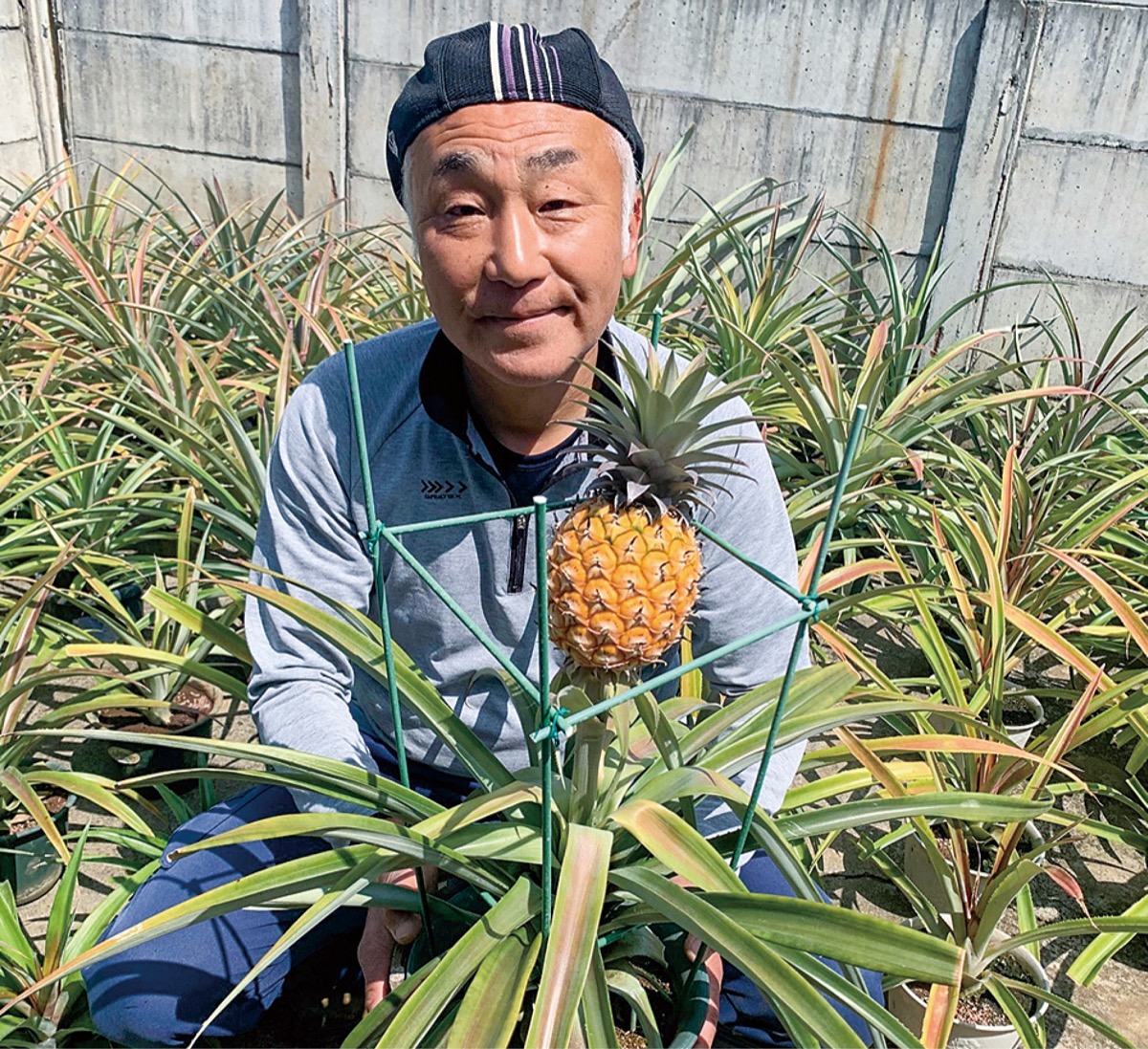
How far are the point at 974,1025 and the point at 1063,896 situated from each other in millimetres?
610

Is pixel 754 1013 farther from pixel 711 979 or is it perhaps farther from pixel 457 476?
pixel 457 476

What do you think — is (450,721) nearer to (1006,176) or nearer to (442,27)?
(1006,176)

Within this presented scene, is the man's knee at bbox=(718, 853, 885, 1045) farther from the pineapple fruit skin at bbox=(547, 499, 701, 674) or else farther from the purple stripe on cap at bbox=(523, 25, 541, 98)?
the purple stripe on cap at bbox=(523, 25, 541, 98)

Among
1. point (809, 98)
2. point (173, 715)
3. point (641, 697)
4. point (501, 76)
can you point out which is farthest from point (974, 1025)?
point (809, 98)

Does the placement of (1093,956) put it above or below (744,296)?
below

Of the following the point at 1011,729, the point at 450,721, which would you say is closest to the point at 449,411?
the point at 450,721

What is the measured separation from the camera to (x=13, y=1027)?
1.25 m

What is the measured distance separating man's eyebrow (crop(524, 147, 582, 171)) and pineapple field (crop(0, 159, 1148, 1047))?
292mm

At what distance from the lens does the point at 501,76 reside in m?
1.05

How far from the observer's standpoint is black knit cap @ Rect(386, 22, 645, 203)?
3.45ft

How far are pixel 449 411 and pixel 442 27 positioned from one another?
2.93m

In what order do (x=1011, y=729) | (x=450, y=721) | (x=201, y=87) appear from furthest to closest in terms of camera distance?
(x=201, y=87) → (x=1011, y=729) → (x=450, y=721)

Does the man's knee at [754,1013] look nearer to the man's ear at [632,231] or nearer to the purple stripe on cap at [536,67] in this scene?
the man's ear at [632,231]

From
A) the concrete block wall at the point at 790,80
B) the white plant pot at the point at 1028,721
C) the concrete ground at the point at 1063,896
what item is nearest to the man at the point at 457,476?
the concrete ground at the point at 1063,896
